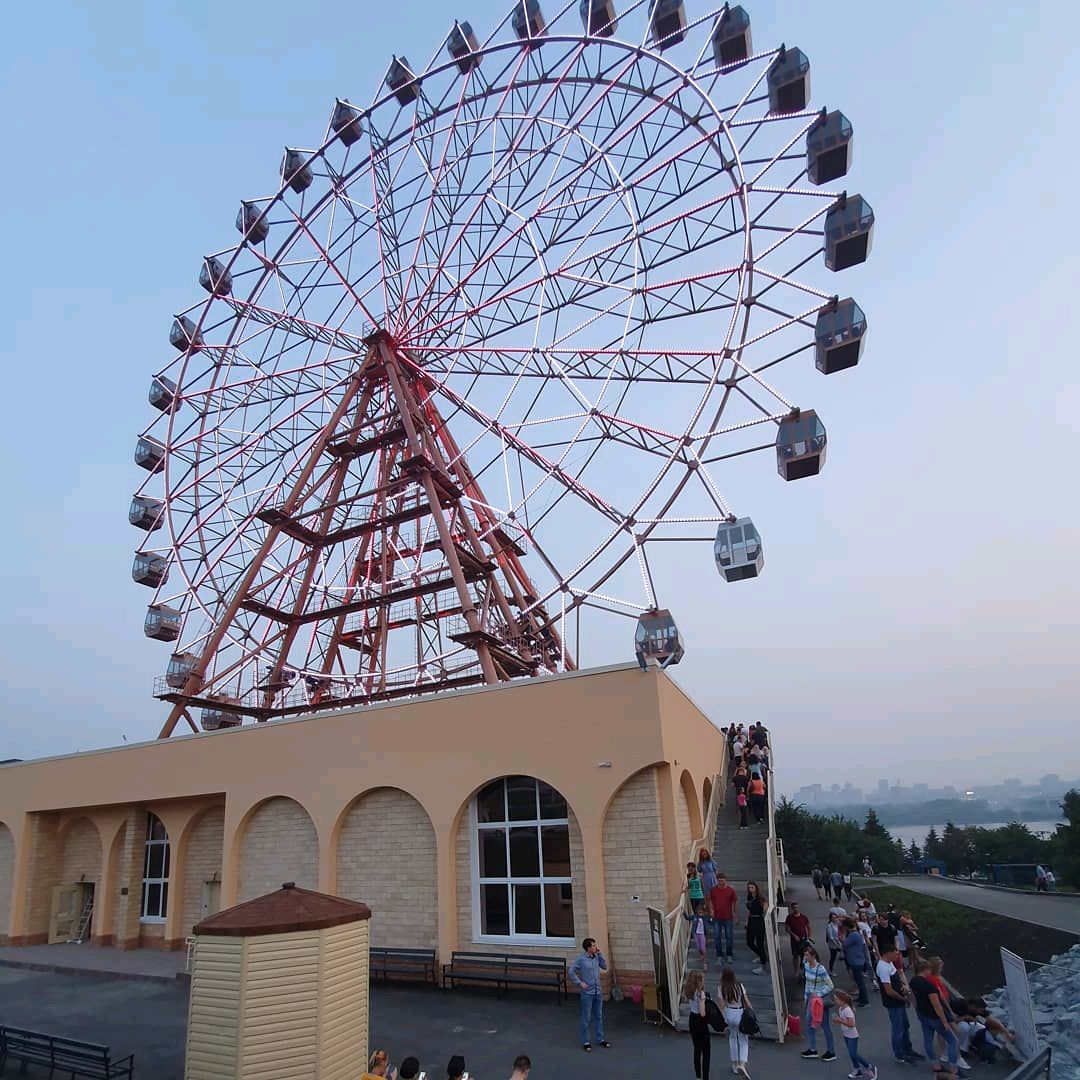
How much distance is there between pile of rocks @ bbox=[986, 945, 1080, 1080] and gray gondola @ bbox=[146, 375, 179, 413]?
2741 cm

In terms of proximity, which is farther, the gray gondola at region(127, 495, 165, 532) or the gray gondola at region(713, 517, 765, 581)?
the gray gondola at region(127, 495, 165, 532)

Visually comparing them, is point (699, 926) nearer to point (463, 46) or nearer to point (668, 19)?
point (668, 19)

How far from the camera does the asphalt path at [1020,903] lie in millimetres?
21344

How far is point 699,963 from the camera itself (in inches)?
504

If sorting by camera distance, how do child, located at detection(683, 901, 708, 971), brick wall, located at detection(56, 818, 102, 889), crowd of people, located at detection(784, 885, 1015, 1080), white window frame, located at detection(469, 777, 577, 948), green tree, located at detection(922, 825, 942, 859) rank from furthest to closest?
1. green tree, located at detection(922, 825, 942, 859)
2. brick wall, located at detection(56, 818, 102, 889)
3. white window frame, located at detection(469, 777, 577, 948)
4. child, located at detection(683, 901, 708, 971)
5. crowd of people, located at detection(784, 885, 1015, 1080)

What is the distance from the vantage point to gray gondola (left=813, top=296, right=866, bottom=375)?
16781mm

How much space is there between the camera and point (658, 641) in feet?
51.1

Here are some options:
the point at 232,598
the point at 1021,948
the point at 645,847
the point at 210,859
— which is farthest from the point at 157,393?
the point at 1021,948

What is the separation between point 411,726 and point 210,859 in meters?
7.69

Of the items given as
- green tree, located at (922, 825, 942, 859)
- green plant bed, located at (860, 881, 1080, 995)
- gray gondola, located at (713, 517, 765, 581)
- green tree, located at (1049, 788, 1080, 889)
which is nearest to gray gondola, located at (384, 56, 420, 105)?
gray gondola, located at (713, 517, 765, 581)

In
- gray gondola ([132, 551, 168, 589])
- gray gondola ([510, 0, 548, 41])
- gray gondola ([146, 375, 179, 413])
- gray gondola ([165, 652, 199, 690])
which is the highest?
gray gondola ([510, 0, 548, 41])

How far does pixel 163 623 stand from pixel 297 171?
15.1 meters

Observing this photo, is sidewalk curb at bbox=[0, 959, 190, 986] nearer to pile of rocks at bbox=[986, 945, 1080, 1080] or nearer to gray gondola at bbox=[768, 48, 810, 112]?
pile of rocks at bbox=[986, 945, 1080, 1080]

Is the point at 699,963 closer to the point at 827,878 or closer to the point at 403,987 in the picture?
the point at 403,987
